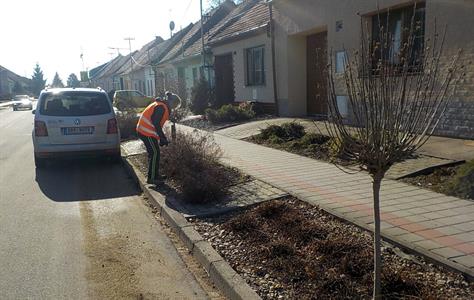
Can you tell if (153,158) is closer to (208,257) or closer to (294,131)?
(208,257)

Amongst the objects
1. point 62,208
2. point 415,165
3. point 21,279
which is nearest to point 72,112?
point 62,208

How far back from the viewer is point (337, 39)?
12797 mm

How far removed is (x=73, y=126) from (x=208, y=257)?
244 inches

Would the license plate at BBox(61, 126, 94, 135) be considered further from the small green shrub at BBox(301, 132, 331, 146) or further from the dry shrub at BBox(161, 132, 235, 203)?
the small green shrub at BBox(301, 132, 331, 146)

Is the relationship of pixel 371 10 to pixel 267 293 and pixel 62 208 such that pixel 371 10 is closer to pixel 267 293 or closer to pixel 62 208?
pixel 62 208

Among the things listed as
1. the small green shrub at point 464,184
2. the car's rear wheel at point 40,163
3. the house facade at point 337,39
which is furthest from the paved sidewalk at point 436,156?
the car's rear wheel at point 40,163

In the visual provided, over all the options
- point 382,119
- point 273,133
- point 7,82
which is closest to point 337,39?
point 273,133

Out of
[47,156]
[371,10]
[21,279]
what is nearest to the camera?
[21,279]

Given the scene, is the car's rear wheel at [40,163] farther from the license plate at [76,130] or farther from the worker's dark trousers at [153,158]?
the worker's dark trousers at [153,158]

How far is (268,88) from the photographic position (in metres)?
17.7

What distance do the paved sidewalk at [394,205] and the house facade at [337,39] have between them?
1.42 meters

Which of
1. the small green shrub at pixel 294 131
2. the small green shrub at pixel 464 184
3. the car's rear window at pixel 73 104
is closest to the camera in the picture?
the small green shrub at pixel 464 184

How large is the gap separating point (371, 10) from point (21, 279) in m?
9.92

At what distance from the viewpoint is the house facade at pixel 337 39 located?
882 cm
